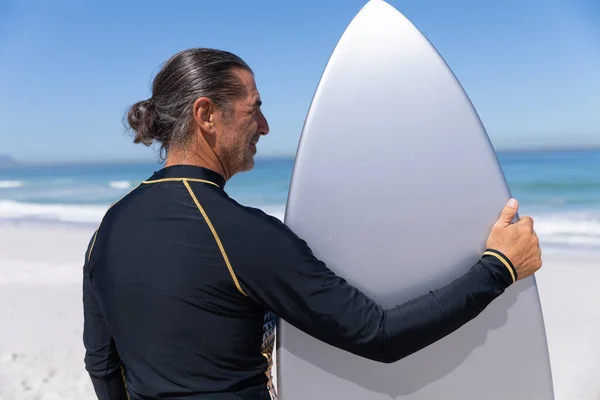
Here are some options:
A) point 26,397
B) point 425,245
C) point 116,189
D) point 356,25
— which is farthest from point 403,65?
point 116,189

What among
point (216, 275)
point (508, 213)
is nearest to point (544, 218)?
point (508, 213)

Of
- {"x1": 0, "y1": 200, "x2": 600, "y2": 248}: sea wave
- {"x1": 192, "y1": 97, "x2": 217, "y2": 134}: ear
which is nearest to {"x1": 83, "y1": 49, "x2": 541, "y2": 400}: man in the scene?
{"x1": 192, "y1": 97, "x2": 217, "y2": 134}: ear

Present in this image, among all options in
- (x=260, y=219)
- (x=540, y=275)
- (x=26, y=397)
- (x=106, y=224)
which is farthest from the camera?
(x=540, y=275)

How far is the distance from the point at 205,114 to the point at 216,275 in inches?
11.9

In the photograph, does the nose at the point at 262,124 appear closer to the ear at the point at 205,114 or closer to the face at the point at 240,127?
the face at the point at 240,127

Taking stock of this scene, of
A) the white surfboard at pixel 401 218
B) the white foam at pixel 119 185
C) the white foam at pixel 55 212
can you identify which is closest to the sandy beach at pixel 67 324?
the white surfboard at pixel 401 218

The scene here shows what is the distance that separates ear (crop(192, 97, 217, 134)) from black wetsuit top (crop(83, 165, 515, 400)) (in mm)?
86

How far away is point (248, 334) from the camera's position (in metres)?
1.00

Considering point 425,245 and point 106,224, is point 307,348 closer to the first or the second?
point 425,245

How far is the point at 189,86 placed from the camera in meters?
1.06

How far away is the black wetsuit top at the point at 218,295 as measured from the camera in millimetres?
919

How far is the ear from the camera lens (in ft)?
3.42

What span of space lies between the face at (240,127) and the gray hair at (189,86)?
13 millimetres

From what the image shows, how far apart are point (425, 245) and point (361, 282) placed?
15cm
